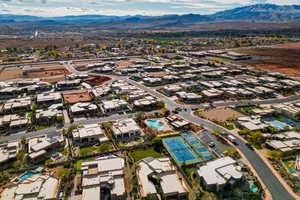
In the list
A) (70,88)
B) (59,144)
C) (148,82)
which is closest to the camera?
(59,144)

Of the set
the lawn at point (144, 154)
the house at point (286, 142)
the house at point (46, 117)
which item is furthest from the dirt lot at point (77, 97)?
the house at point (286, 142)

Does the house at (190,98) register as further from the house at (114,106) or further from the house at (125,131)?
the house at (125,131)

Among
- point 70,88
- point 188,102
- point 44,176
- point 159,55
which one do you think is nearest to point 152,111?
point 188,102

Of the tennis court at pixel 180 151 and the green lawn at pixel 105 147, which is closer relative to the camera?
the tennis court at pixel 180 151

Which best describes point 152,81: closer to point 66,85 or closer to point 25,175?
point 66,85

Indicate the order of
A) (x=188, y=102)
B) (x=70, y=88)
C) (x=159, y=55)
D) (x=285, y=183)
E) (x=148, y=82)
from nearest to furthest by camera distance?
1. (x=285, y=183)
2. (x=188, y=102)
3. (x=70, y=88)
4. (x=148, y=82)
5. (x=159, y=55)

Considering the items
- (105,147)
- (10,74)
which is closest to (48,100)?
(105,147)

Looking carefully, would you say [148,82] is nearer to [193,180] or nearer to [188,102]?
[188,102]
